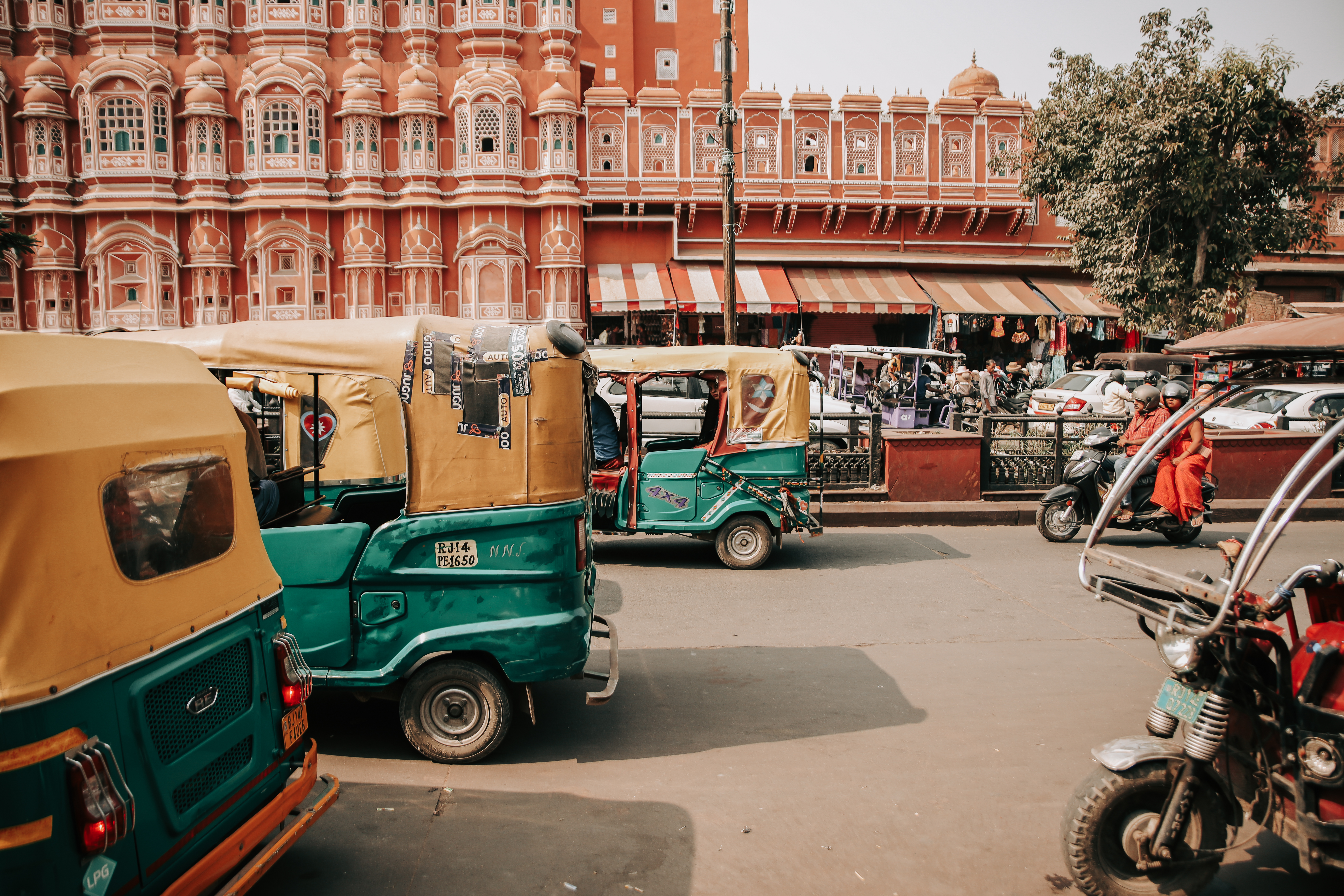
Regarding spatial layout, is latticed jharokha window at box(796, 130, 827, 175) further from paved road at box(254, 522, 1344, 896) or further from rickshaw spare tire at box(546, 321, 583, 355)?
rickshaw spare tire at box(546, 321, 583, 355)

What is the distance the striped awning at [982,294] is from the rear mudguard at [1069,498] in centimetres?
1600

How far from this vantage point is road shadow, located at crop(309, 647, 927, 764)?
14.7 feet

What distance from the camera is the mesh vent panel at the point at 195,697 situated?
7.91 ft

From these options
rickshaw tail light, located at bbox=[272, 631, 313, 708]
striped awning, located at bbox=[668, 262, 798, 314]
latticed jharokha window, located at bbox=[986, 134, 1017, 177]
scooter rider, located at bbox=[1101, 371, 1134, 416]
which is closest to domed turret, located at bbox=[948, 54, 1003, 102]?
latticed jharokha window, located at bbox=[986, 134, 1017, 177]

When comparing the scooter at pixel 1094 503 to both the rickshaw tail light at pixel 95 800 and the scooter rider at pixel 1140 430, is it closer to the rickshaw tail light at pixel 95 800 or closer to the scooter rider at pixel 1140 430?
the scooter rider at pixel 1140 430

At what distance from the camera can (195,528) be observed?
269 cm

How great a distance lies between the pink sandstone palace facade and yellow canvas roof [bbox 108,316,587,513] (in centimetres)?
2037

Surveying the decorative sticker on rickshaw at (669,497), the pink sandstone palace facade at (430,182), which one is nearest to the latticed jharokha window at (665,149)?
the pink sandstone palace facade at (430,182)

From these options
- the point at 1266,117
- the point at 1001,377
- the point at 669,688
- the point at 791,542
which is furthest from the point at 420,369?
the point at 1001,377

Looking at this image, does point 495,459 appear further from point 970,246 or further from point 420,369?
point 970,246

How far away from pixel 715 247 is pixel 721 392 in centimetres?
1863

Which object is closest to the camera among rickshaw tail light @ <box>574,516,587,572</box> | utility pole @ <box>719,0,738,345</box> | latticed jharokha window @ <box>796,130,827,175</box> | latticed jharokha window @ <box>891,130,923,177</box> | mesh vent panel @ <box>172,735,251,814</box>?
mesh vent panel @ <box>172,735,251,814</box>

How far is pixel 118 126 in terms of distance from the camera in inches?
985

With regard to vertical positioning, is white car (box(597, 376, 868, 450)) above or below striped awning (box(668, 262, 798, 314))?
below
